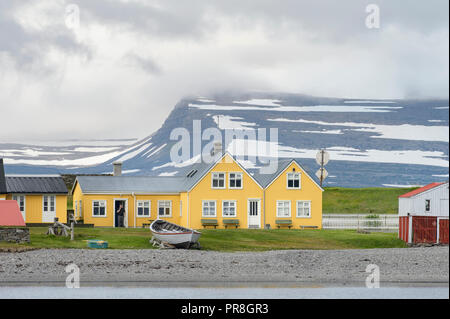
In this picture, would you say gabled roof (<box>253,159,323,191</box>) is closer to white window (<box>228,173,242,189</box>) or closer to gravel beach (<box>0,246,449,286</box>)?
white window (<box>228,173,242,189</box>)

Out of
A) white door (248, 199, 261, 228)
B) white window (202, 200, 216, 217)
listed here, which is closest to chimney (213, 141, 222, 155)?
white window (202, 200, 216, 217)

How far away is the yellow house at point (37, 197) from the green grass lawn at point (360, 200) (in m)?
34.3

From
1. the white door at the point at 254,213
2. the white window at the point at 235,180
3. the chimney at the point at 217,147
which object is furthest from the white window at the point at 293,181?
the chimney at the point at 217,147

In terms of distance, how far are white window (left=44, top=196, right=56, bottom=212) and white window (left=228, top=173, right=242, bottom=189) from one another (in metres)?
11.5

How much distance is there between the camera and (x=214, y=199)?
5916 centimetres

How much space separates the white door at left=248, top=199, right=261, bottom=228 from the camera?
59594 mm

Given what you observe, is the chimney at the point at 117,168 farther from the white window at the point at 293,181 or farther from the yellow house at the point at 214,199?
the white window at the point at 293,181

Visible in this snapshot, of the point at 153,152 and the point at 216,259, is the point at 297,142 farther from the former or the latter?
the point at 216,259

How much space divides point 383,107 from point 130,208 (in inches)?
2829

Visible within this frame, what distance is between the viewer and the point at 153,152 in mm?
77375

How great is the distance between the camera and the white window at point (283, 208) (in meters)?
60.2

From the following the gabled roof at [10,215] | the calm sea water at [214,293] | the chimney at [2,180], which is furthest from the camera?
the chimney at [2,180]

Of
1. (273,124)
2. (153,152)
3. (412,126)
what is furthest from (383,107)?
(153,152)

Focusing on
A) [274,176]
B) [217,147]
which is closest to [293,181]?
[274,176]
